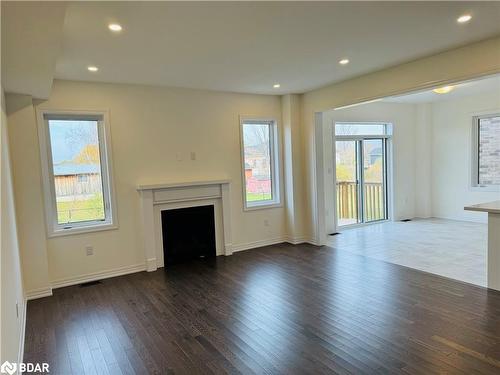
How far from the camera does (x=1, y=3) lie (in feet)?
5.80

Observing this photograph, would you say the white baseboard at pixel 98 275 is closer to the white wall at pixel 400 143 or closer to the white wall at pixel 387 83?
the white wall at pixel 387 83

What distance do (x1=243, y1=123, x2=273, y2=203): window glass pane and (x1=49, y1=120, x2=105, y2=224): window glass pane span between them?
2.36 metres

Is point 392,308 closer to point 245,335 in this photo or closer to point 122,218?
point 245,335

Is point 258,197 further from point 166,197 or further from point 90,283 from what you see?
point 90,283

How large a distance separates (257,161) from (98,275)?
3.10m

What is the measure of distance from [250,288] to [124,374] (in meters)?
1.82

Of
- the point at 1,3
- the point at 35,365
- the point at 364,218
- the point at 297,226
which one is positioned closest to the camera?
the point at 1,3

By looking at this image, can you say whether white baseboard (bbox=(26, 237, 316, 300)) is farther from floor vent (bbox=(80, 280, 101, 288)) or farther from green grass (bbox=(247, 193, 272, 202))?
green grass (bbox=(247, 193, 272, 202))

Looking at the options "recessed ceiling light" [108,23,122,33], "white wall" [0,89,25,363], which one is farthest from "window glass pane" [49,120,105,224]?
"recessed ceiling light" [108,23,122,33]

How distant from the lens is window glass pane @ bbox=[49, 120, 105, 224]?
4.39 m

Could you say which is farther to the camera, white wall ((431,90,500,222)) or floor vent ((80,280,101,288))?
white wall ((431,90,500,222))

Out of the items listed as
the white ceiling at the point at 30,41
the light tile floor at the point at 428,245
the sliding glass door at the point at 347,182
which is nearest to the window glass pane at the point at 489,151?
the light tile floor at the point at 428,245

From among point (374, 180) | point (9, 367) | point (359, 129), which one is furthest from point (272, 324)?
point (374, 180)

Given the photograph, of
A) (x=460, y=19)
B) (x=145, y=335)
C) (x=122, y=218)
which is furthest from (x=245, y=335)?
A: (x=460, y=19)
